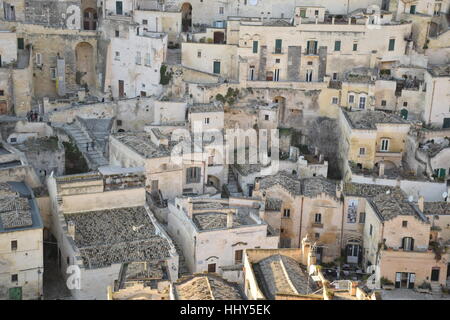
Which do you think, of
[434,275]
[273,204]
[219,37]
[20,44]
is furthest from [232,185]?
[20,44]

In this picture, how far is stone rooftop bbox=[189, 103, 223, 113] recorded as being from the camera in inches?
1644

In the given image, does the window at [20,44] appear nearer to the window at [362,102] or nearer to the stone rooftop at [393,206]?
the window at [362,102]

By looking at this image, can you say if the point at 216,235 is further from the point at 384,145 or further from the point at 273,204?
the point at 384,145

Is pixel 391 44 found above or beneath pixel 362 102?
above

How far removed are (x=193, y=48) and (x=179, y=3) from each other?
5.40 metres

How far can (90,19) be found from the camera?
52.7 metres

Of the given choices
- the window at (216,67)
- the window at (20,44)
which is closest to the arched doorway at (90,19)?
the window at (20,44)

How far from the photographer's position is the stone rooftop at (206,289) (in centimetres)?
2400

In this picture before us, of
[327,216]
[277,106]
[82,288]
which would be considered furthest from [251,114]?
[82,288]

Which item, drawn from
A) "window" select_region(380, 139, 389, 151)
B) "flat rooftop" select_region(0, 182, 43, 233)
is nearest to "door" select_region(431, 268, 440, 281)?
"window" select_region(380, 139, 389, 151)

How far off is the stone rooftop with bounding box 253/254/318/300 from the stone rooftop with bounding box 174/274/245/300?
1.01 m

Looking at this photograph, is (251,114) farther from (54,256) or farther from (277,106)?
(54,256)

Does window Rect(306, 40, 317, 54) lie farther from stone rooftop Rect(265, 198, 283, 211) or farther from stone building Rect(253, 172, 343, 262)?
stone rooftop Rect(265, 198, 283, 211)

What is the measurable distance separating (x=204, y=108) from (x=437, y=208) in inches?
569
